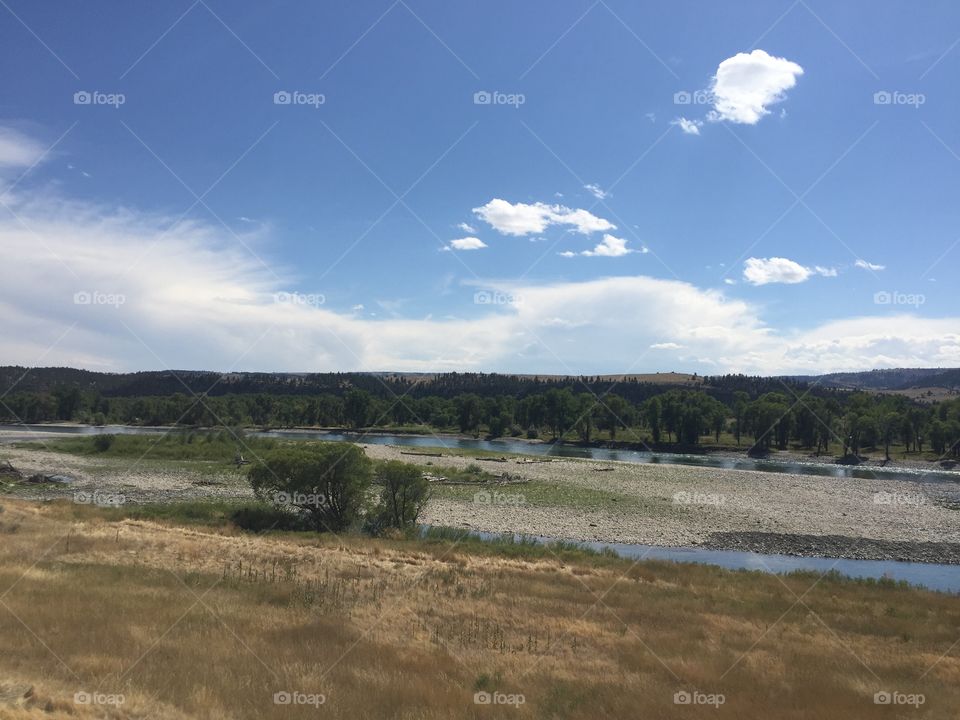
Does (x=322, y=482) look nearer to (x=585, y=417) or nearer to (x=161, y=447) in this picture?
(x=161, y=447)

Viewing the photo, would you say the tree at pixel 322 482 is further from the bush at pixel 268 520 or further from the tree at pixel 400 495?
the tree at pixel 400 495

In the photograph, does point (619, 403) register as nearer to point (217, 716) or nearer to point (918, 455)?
point (918, 455)

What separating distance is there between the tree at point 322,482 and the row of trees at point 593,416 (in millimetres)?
82640

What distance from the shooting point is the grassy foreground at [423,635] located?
11.3 metres

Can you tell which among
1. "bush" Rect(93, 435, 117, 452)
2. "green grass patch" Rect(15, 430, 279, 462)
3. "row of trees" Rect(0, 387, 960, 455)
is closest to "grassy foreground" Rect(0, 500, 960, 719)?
"green grass patch" Rect(15, 430, 279, 462)

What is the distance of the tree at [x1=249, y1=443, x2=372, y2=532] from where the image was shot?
34.4m

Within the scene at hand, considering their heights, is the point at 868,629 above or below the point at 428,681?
below

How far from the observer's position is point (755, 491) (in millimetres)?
60906

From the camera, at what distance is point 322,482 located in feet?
114

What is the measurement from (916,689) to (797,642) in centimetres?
397

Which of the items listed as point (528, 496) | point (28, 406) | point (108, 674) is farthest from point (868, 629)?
point (28, 406)

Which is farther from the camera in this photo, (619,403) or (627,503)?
(619,403)

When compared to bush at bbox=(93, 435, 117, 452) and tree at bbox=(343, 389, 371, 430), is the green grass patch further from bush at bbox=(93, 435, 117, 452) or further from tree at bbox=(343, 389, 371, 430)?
tree at bbox=(343, 389, 371, 430)

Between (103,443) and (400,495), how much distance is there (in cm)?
6262
